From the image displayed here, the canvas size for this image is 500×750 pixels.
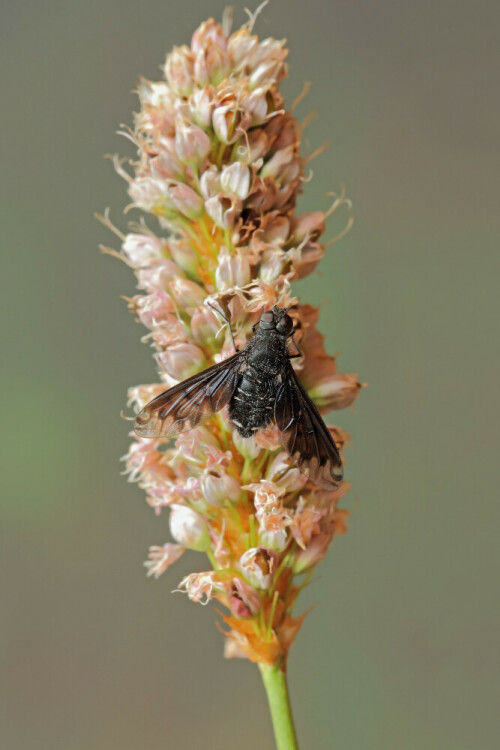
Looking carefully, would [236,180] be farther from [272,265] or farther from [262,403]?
[262,403]

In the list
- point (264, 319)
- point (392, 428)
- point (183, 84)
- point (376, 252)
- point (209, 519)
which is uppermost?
point (376, 252)

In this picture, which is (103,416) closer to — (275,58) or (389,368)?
(389,368)

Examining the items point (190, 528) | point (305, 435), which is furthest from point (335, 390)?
point (190, 528)

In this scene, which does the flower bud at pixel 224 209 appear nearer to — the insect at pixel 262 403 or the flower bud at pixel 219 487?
the insect at pixel 262 403

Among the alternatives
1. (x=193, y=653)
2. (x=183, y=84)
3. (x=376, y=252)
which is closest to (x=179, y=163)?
(x=183, y=84)

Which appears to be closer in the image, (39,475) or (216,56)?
(216,56)

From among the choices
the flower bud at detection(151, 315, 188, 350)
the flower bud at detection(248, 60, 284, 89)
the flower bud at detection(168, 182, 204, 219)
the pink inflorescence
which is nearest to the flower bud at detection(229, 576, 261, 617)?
the pink inflorescence
